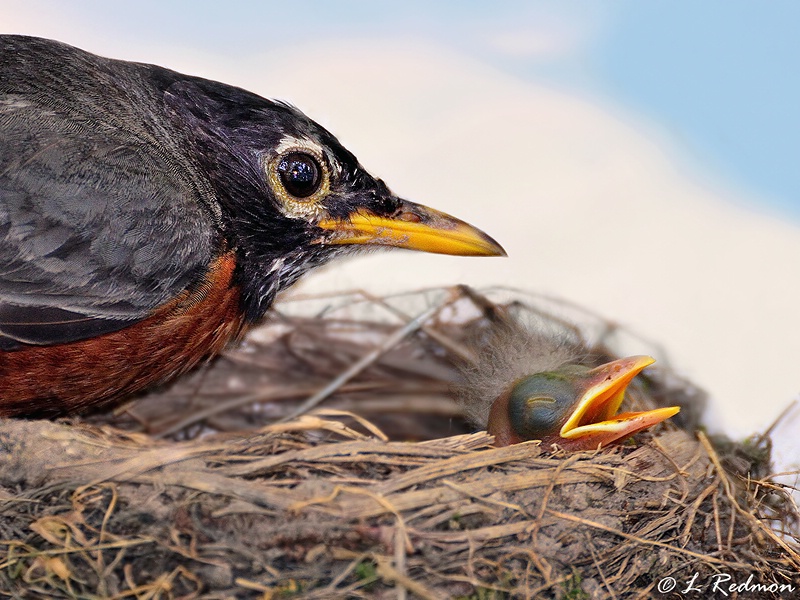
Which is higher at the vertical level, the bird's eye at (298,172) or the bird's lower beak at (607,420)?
the bird's eye at (298,172)

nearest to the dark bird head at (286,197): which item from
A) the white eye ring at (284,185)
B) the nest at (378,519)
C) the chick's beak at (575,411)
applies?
the white eye ring at (284,185)

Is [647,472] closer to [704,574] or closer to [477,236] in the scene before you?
[704,574]

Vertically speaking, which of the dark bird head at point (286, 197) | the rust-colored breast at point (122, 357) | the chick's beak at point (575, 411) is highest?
the dark bird head at point (286, 197)

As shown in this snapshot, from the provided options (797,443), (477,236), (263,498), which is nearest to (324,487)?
(263,498)

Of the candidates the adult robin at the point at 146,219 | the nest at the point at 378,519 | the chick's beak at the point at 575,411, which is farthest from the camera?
the chick's beak at the point at 575,411

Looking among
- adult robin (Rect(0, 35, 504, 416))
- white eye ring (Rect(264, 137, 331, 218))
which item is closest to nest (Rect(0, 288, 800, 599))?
adult robin (Rect(0, 35, 504, 416))

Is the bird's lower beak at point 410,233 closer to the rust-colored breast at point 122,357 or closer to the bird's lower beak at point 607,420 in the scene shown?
the rust-colored breast at point 122,357

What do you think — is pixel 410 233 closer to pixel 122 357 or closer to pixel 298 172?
pixel 298 172
